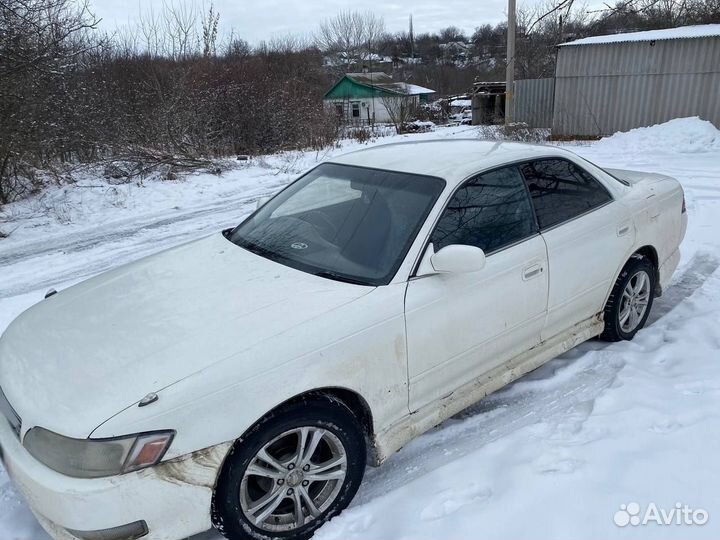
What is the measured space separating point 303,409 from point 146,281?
4.30 ft

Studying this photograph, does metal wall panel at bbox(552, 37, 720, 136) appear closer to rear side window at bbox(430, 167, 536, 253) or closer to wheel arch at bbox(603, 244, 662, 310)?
wheel arch at bbox(603, 244, 662, 310)

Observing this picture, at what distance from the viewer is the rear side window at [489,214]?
3.00m

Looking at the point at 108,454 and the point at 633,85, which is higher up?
the point at 633,85

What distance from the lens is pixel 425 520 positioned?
95.7 inches

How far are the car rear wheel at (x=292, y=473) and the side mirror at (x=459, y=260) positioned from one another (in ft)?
2.71

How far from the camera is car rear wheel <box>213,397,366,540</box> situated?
2.22 metres

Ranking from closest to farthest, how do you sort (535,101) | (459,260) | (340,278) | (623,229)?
(459,260) → (340,278) → (623,229) → (535,101)

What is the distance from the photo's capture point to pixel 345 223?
3.18 m

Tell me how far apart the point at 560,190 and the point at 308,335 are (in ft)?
7.03

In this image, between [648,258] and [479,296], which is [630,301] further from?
[479,296]

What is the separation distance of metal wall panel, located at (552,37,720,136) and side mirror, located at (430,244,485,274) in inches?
635

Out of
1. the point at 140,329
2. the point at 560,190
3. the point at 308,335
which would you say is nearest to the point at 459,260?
the point at 308,335

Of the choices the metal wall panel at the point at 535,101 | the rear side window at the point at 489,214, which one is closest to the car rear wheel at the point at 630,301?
the rear side window at the point at 489,214

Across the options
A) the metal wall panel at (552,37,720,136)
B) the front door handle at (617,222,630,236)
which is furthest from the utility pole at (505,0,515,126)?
the front door handle at (617,222,630,236)
